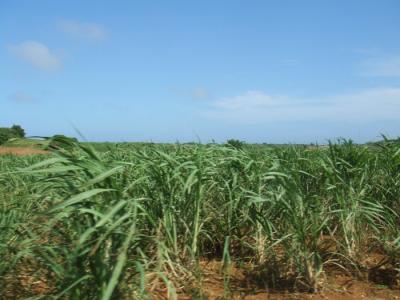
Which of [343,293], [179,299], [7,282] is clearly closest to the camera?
[7,282]

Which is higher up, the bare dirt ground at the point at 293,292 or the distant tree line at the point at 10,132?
the distant tree line at the point at 10,132

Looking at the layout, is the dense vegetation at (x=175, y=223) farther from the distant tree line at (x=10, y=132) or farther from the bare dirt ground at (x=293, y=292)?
the distant tree line at (x=10, y=132)

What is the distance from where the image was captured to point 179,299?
8.44 ft

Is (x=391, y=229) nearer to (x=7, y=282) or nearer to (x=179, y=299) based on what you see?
(x=179, y=299)

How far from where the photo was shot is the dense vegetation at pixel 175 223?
6.30 ft

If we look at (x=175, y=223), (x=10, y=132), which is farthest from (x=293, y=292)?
(x=10, y=132)

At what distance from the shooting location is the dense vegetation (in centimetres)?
192

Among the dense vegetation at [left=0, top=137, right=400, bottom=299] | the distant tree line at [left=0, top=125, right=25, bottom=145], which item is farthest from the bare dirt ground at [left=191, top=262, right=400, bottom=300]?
the distant tree line at [left=0, top=125, right=25, bottom=145]

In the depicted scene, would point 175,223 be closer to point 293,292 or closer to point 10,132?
point 293,292

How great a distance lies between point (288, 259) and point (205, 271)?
567 mm

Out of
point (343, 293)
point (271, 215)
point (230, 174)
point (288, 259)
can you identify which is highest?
point (230, 174)

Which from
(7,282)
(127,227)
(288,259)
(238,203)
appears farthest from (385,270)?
(7,282)

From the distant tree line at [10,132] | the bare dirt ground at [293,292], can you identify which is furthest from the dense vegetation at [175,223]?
the distant tree line at [10,132]

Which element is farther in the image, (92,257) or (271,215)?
(271,215)
